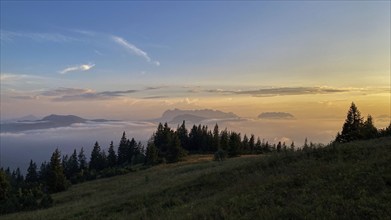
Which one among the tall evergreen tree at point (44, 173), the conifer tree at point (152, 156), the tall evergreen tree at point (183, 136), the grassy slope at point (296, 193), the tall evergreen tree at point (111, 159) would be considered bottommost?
the tall evergreen tree at point (44, 173)

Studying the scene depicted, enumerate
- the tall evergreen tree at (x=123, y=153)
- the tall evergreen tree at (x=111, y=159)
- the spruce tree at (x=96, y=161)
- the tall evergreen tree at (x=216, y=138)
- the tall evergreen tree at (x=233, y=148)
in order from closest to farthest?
the tall evergreen tree at (x=233, y=148) → the tall evergreen tree at (x=216, y=138) → the spruce tree at (x=96, y=161) → the tall evergreen tree at (x=111, y=159) → the tall evergreen tree at (x=123, y=153)

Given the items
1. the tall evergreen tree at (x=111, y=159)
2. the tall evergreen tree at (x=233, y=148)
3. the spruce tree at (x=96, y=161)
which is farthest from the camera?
the tall evergreen tree at (x=111, y=159)

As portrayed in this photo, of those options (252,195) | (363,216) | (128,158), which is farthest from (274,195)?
(128,158)

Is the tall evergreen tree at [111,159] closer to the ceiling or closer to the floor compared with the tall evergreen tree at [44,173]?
closer to the ceiling

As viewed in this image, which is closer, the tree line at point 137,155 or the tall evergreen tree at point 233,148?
the tree line at point 137,155

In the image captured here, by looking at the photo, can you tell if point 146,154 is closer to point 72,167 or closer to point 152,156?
point 152,156

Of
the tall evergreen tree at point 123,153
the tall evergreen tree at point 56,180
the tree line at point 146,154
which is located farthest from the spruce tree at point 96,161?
the tall evergreen tree at point 56,180

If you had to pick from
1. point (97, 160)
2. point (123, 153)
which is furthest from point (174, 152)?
point (123, 153)

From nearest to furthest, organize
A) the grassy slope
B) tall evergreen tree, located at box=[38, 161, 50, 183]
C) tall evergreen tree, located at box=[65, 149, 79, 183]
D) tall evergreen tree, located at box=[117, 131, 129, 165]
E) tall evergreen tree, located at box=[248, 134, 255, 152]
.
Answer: the grassy slope < tall evergreen tree, located at box=[38, 161, 50, 183] < tall evergreen tree, located at box=[65, 149, 79, 183] < tall evergreen tree, located at box=[248, 134, 255, 152] < tall evergreen tree, located at box=[117, 131, 129, 165]

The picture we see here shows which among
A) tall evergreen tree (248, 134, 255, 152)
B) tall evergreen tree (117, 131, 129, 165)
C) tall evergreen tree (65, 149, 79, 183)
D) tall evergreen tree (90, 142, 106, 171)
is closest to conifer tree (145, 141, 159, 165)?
tall evergreen tree (90, 142, 106, 171)

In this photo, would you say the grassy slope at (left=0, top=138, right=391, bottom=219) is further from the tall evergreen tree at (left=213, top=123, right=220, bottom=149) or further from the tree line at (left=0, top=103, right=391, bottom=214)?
the tall evergreen tree at (left=213, top=123, right=220, bottom=149)

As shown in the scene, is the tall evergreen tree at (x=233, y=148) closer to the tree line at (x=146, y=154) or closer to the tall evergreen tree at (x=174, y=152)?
the tree line at (x=146, y=154)

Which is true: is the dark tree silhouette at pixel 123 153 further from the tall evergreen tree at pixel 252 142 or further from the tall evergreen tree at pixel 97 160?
the tall evergreen tree at pixel 252 142

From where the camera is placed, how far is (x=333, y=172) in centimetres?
1538
